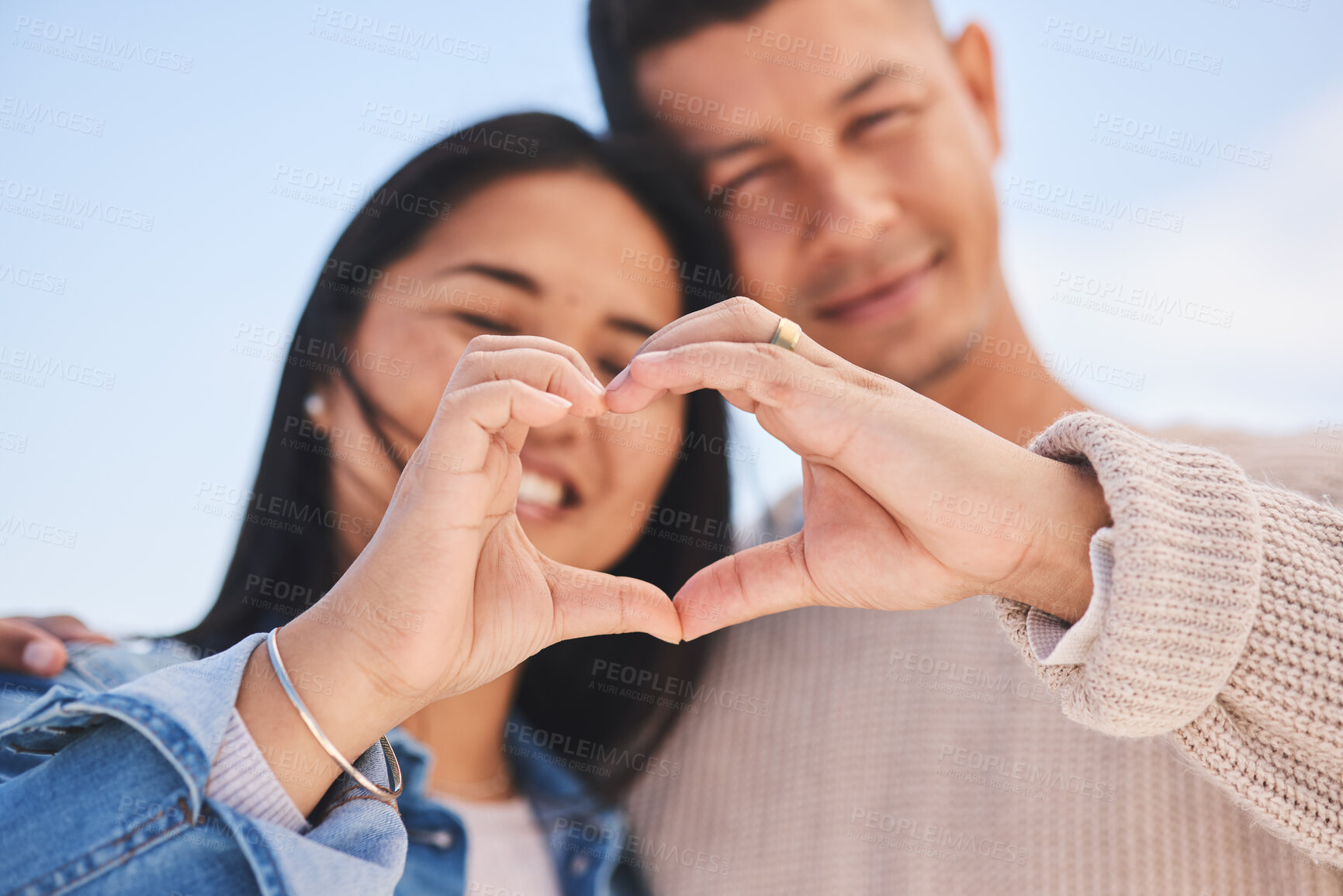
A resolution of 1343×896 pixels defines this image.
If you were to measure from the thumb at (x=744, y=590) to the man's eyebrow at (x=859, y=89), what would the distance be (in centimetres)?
110

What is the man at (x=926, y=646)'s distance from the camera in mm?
726

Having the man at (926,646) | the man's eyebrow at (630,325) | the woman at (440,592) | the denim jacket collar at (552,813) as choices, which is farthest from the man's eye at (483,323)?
the denim jacket collar at (552,813)

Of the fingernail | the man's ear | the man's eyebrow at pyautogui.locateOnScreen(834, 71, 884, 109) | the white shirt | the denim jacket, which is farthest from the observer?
the man's ear

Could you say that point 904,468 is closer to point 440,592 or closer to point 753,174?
point 440,592

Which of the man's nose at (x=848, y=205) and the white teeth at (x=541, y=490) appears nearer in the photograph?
the white teeth at (x=541, y=490)

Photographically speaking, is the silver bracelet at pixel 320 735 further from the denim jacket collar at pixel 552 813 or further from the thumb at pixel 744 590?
the denim jacket collar at pixel 552 813

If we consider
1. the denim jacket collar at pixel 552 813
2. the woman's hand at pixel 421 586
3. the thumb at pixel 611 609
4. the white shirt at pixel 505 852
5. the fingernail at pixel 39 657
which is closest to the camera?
the woman's hand at pixel 421 586

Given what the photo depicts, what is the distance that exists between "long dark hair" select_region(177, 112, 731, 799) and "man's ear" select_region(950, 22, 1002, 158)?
0.72m

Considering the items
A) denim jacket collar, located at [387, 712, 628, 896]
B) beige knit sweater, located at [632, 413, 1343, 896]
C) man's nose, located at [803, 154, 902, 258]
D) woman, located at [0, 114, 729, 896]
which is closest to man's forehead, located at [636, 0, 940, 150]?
man's nose, located at [803, 154, 902, 258]

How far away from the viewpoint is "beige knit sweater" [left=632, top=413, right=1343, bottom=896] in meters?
0.70

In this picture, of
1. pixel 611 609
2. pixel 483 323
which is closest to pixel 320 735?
pixel 611 609

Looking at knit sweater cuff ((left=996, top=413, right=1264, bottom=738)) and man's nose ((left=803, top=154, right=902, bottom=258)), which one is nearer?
knit sweater cuff ((left=996, top=413, right=1264, bottom=738))

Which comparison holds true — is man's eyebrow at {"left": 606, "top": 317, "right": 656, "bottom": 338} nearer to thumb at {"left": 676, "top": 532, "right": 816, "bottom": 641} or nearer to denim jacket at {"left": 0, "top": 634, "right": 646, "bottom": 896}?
thumb at {"left": 676, "top": 532, "right": 816, "bottom": 641}

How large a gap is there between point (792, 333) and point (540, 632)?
0.40 metres
